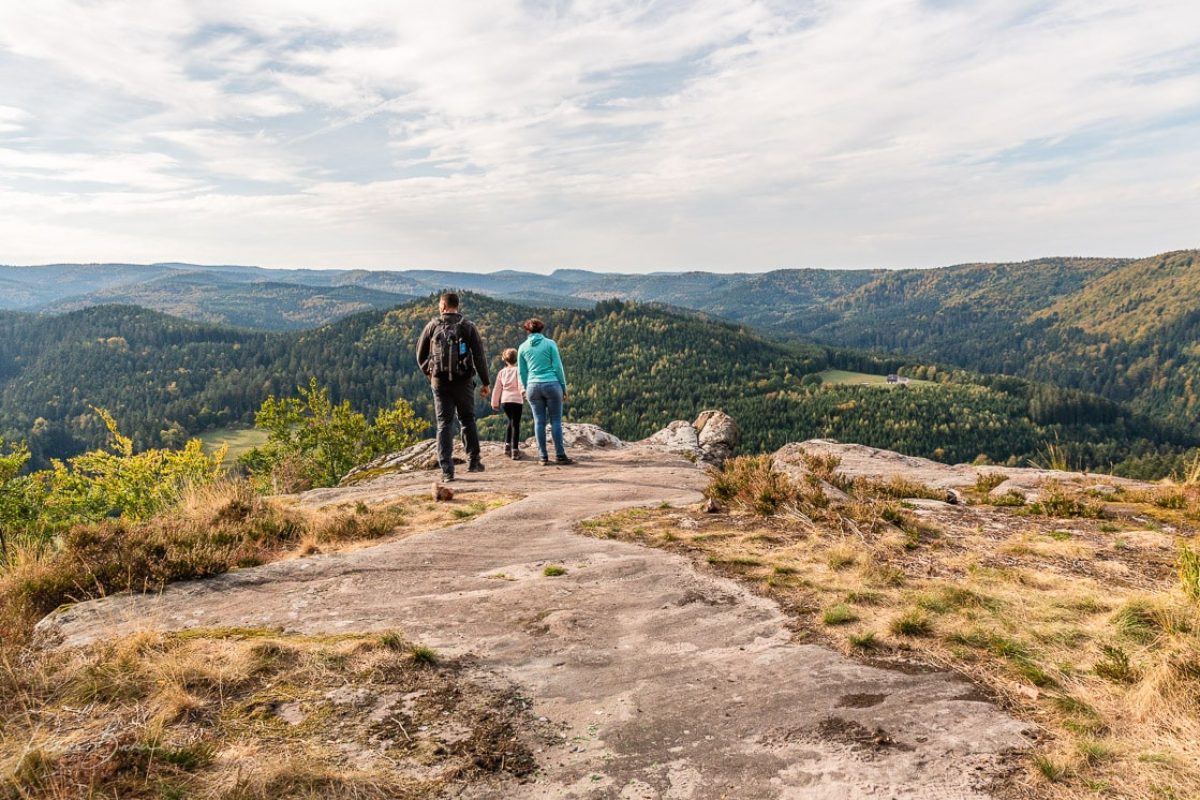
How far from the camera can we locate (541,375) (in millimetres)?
13781

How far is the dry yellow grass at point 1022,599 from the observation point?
336 cm

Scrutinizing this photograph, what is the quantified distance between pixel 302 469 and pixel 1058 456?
29827 mm

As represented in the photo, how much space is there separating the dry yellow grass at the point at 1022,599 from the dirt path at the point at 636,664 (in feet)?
1.36

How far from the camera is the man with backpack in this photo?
12.0 meters

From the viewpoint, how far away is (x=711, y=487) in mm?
10727

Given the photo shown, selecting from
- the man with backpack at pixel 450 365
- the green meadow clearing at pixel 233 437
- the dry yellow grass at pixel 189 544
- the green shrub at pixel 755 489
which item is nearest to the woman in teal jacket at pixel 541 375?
the man with backpack at pixel 450 365

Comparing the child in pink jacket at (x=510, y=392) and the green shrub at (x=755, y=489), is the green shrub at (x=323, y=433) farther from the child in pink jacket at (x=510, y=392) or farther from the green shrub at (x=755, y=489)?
the green shrub at (x=755, y=489)

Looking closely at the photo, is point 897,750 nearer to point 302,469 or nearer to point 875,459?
point 875,459

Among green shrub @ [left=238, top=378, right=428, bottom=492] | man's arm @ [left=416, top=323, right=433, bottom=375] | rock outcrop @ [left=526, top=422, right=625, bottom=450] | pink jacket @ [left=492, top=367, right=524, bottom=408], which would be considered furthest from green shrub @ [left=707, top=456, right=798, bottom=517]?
green shrub @ [left=238, top=378, right=428, bottom=492]

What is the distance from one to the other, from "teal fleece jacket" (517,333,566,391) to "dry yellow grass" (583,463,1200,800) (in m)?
4.78

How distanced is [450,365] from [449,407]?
1.03m

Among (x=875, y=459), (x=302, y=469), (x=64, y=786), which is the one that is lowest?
(x=302, y=469)

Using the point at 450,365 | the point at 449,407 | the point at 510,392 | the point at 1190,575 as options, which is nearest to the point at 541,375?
the point at 510,392

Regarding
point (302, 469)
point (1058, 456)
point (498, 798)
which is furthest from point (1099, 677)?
point (302, 469)
